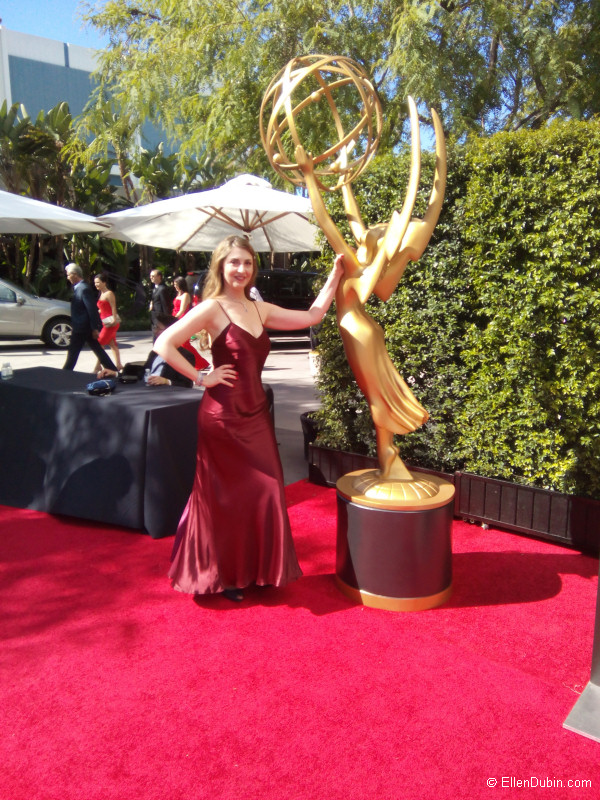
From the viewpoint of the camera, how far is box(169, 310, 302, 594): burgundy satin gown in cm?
353

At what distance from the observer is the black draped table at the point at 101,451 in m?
4.49

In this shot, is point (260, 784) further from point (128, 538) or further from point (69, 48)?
point (69, 48)

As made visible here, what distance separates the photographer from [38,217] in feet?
20.9

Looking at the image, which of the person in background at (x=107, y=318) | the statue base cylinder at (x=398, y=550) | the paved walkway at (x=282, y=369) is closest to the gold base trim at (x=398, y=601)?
the statue base cylinder at (x=398, y=550)

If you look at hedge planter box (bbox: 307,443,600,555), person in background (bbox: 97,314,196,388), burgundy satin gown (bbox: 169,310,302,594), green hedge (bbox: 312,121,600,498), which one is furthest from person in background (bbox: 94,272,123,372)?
burgundy satin gown (bbox: 169,310,302,594)

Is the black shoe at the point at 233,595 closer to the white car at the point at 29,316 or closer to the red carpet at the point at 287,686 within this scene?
the red carpet at the point at 287,686

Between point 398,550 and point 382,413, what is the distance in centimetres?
78

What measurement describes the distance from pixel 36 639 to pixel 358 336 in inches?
89.9

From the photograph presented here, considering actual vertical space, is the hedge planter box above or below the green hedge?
below

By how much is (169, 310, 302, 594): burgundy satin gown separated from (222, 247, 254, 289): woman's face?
22 centimetres

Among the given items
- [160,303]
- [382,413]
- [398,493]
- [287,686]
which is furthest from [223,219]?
[287,686]

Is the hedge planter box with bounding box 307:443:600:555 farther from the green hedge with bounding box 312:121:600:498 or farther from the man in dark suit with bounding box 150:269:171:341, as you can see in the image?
the man in dark suit with bounding box 150:269:171:341
